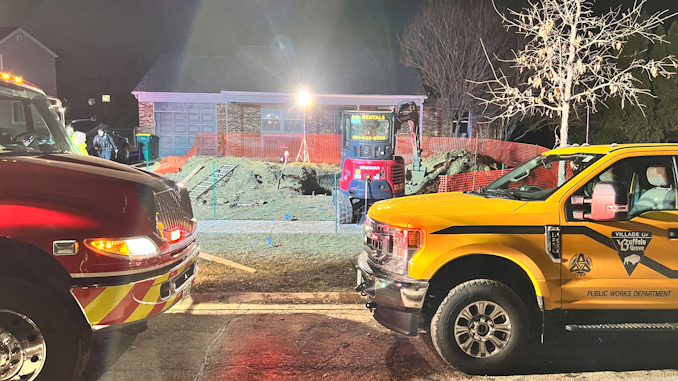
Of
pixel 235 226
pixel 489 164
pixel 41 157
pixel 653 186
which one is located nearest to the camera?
pixel 41 157

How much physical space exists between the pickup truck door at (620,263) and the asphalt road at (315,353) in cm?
67

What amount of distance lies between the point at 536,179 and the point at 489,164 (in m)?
5.08

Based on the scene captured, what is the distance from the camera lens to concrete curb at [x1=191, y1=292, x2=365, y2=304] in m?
5.72

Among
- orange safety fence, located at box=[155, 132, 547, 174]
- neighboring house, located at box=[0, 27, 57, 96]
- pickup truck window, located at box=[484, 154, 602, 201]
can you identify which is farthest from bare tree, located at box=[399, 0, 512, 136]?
neighboring house, located at box=[0, 27, 57, 96]

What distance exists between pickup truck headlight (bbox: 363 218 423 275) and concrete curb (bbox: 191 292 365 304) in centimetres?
167

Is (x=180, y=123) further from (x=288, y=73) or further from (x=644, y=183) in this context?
(x=644, y=183)

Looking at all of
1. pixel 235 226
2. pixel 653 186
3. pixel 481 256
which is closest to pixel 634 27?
pixel 653 186

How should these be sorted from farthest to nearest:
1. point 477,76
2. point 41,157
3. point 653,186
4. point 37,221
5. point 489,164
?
point 477,76
point 489,164
point 653,186
point 41,157
point 37,221

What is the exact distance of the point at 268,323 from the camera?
503 cm

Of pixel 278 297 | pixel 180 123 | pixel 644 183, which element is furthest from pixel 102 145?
pixel 644 183

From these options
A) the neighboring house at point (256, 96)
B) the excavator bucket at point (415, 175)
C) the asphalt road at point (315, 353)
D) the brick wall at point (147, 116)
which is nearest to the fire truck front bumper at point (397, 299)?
the asphalt road at point (315, 353)

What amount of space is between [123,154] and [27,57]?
22012 millimetres

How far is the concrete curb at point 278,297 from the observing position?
18.8 feet

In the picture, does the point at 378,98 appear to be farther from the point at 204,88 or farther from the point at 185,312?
the point at 185,312
